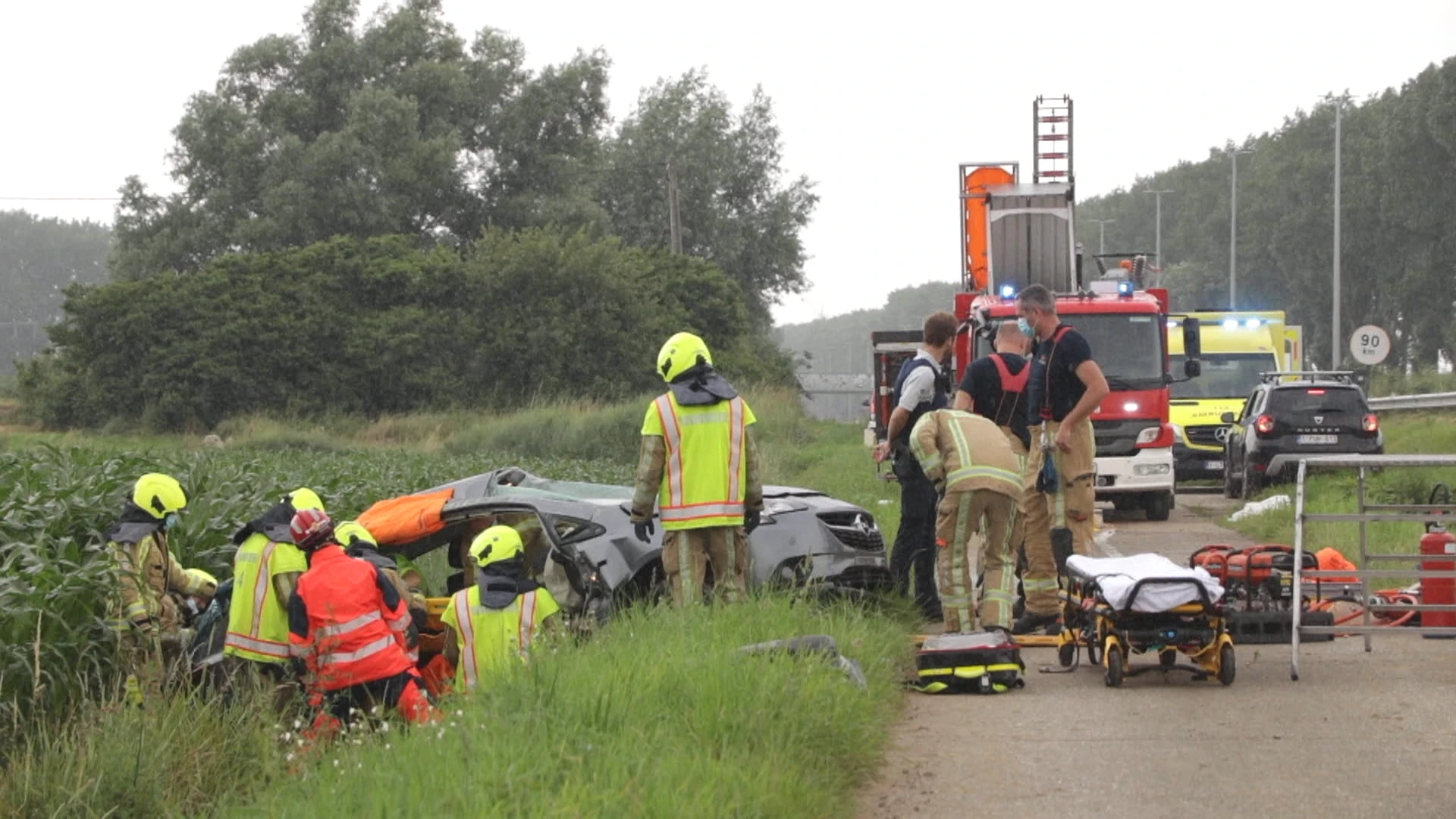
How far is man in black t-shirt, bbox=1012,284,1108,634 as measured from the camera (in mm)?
11250

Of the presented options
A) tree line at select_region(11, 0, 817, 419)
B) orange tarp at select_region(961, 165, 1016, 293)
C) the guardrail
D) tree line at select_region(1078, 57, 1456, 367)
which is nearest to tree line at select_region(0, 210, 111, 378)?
tree line at select_region(11, 0, 817, 419)

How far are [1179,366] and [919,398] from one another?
15059 millimetres

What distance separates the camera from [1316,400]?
75.0ft

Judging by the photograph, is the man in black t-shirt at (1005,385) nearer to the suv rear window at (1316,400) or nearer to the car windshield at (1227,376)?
the suv rear window at (1316,400)

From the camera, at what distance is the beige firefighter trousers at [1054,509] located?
11.3 meters

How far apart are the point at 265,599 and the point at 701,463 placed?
8.13 ft

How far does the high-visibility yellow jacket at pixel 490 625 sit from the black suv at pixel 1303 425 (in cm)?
1498

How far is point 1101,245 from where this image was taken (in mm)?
108375

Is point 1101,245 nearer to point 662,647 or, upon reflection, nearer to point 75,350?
point 75,350

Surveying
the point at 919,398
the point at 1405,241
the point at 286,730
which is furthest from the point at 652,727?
the point at 1405,241

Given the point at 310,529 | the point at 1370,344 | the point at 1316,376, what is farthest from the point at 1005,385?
the point at 1370,344

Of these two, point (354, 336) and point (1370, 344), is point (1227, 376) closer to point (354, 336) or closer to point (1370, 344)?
point (1370, 344)

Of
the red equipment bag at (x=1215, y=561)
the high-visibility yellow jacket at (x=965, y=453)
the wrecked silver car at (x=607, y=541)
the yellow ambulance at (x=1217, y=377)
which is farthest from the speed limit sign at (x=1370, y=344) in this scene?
the high-visibility yellow jacket at (x=965, y=453)

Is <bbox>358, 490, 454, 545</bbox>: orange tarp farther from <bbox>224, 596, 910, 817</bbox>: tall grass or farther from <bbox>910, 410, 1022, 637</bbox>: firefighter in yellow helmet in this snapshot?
<bbox>910, 410, 1022, 637</bbox>: firefighter in yellow helmet
